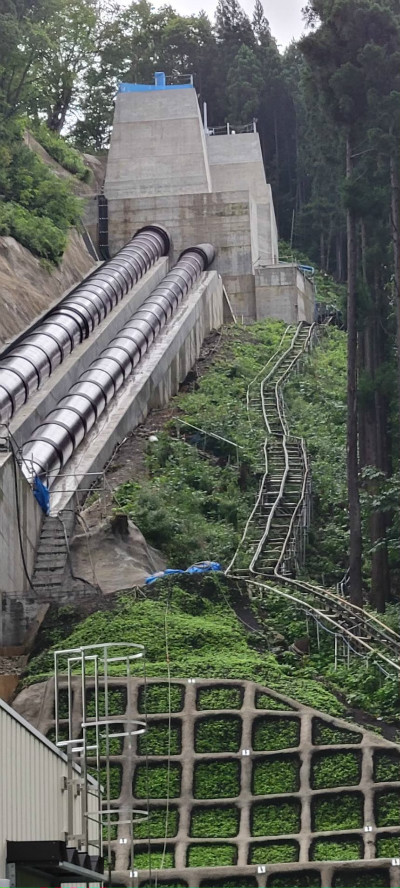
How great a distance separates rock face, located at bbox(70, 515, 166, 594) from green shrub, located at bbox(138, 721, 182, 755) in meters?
6.06

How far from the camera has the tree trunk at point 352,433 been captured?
29.0m

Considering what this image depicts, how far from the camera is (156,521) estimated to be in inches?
1191

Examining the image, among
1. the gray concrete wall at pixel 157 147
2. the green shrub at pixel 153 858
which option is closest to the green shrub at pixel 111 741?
the green shrub at pixel 153 858

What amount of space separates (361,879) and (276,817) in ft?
6.06

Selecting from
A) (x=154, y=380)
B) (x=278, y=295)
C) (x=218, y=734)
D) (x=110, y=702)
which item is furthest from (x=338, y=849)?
(x=278, y=295)

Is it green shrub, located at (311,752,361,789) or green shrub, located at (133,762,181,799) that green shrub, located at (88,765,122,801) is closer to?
green shrub, located at (133,762,181,799)

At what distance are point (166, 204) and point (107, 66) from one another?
23.8m

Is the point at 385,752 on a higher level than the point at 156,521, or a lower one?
lower

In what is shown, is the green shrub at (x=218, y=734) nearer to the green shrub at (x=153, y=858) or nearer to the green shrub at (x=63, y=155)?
the green shrub at (x=153, y=858)

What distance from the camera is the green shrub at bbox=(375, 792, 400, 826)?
62.3 feet

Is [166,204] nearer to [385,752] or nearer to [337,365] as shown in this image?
[337,365]

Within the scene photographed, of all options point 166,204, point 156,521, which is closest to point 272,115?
point 166,204

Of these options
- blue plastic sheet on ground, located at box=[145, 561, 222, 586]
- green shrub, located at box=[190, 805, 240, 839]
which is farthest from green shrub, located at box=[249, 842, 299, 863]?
blue plastic sheet on ground, located at box=[145, 561, 222, 586]

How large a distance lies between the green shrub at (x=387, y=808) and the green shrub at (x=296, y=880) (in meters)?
1.36
